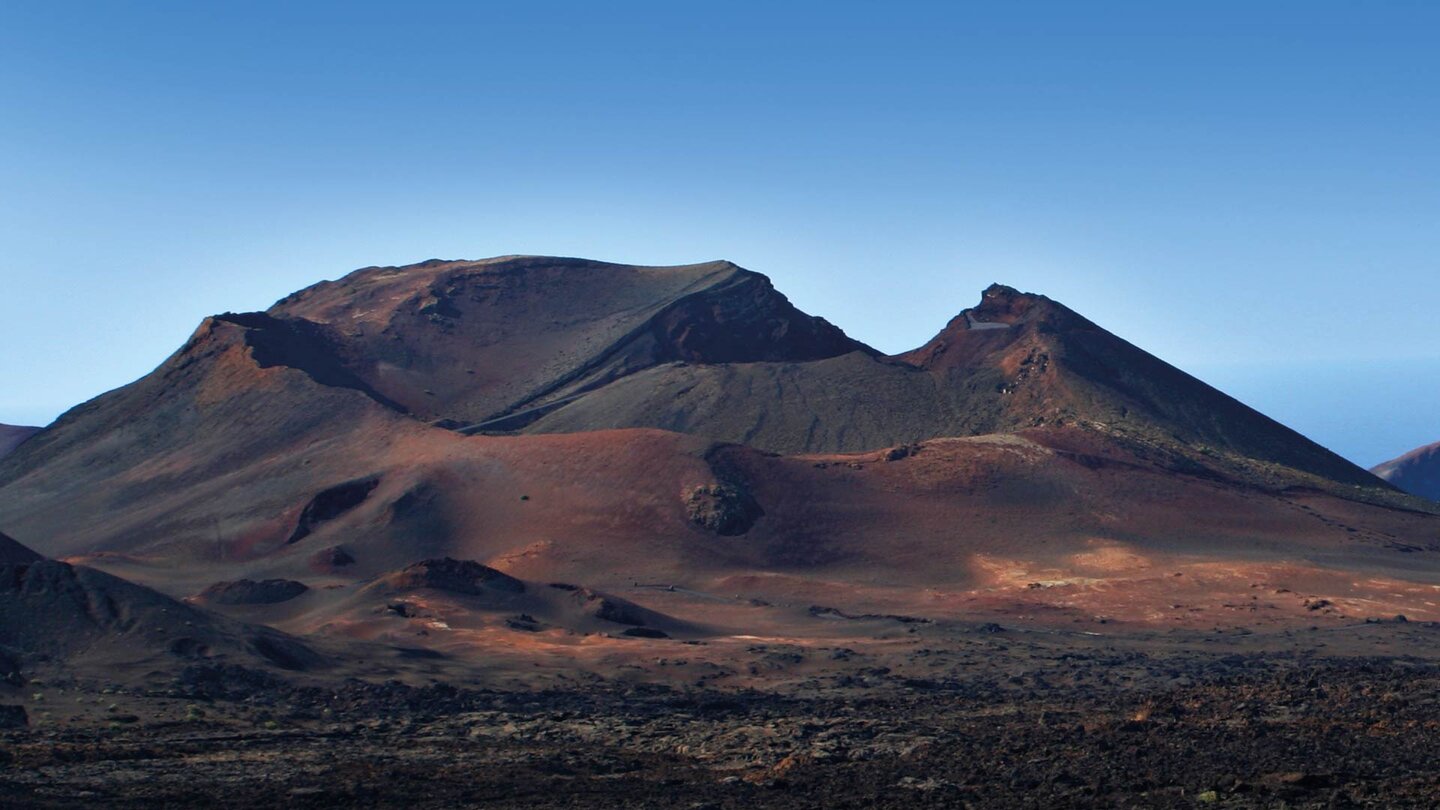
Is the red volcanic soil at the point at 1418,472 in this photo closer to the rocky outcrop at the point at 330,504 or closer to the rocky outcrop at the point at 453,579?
the rocky outcrop at the point at 330,504

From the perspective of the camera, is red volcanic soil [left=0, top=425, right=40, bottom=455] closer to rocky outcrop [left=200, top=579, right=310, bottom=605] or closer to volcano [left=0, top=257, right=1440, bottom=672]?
volcano [left=0, top=257, right=1440, bottom=672]

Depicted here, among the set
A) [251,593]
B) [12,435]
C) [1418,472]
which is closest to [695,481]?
[251,593]

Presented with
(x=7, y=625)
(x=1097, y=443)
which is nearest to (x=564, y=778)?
(x=7, y=625)

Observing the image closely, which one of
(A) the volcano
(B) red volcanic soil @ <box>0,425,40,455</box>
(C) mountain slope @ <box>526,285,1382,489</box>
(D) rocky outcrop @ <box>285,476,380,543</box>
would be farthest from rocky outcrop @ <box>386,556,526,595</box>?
(B) red volcanic soil @ <box>0,425,40,455</box>

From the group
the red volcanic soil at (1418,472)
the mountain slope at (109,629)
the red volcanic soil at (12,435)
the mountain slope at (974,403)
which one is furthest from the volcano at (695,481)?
the red volcanic soil at (1418,472)

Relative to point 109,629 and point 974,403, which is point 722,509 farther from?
point 109,629

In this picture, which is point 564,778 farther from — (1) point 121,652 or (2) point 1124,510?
(2) point 1124,510
